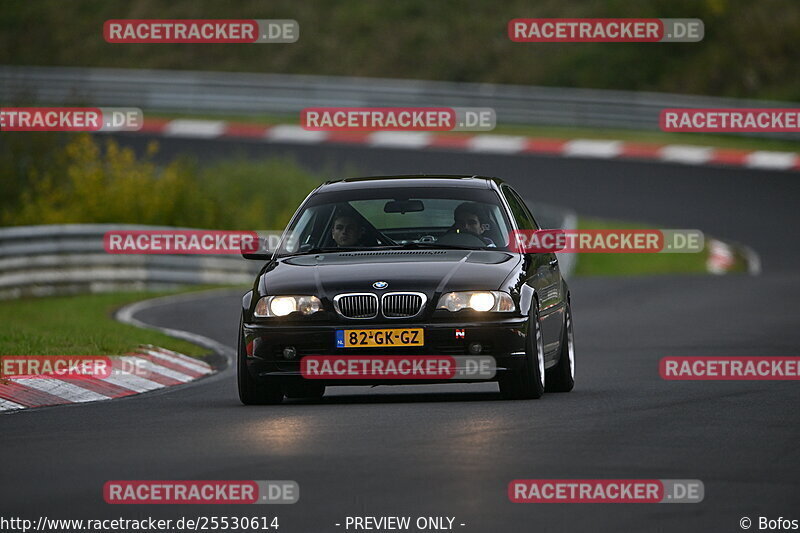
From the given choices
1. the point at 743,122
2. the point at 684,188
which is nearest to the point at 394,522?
the point at 684,188

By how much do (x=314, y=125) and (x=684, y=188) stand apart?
9400 mm

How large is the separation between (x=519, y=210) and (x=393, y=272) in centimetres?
211

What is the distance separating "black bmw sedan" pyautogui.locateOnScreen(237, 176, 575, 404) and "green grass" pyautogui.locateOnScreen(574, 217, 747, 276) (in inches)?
714

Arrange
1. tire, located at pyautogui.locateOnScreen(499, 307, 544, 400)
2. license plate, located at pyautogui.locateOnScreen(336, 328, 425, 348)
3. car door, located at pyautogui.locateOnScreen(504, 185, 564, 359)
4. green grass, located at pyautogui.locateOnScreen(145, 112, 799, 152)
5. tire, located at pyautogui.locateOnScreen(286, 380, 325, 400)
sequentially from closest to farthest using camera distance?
1. license plate, located at pyautogui.locateOnScreen(336, 328, 425, 348)
2. tire, located at pyautogui.locateOnScreen(499, 307, 544, 400)
3. tire, located at pyautogui.locateOnScreen(286, 380, 325, 400)
4. car door, located at pyautogui.locateOnScreen(504, 185, 564, 359)
5. green grass, located at pyautogui.locateOnScreen(145, 112, 799, 152)

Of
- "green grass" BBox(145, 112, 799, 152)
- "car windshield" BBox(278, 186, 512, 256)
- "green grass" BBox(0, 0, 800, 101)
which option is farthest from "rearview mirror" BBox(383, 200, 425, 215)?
"green grass" BBox(0, 0, 800, 101)

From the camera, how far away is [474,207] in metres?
12.4

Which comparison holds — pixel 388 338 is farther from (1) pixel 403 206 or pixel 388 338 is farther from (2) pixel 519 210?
(2) pixel 519 210

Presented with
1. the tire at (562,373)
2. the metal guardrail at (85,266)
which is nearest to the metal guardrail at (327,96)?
the metal guardrail at (85,266)

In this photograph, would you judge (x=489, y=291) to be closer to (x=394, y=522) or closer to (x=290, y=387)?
(x=290, y=387)

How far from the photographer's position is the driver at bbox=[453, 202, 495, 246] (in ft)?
40.0

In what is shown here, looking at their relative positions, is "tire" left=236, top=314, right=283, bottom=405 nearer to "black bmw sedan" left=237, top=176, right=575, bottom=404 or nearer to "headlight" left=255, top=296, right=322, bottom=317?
"black bmw sedan" left=237, top=176, right=575, bottom=404

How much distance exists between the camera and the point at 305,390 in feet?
39.1

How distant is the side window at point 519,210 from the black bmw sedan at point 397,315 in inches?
20.9

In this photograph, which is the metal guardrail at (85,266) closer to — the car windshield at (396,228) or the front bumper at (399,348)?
the car windshield at (396,228)
